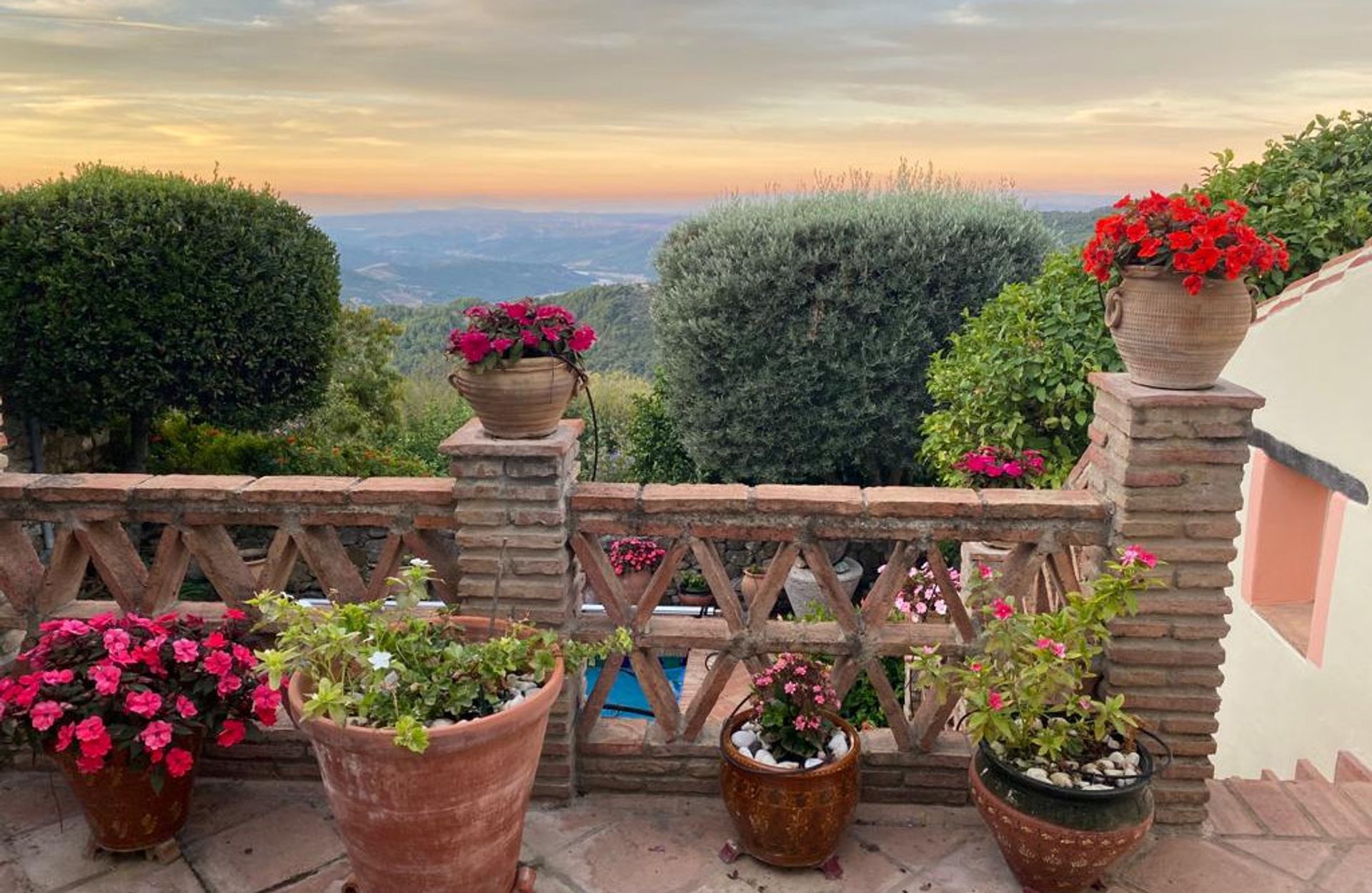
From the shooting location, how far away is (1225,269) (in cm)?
271

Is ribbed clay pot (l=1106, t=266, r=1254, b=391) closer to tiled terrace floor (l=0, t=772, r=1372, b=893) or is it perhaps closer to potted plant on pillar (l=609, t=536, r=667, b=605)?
tiled terrace floor (l=0, t=772, r=1372, b=893)

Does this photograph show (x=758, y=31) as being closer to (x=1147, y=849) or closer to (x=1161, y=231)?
(x=1161, y=231)

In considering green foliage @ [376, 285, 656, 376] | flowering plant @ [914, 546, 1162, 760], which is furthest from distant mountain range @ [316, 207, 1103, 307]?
flowering plant @ [914, 546, 1162, 760]

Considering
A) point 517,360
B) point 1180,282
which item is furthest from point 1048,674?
point 517,360

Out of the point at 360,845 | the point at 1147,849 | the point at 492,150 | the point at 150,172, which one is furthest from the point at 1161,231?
the point at 492,150

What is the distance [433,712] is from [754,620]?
1.13m

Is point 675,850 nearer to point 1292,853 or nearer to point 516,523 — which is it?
point 516,523

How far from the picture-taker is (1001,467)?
212 inches

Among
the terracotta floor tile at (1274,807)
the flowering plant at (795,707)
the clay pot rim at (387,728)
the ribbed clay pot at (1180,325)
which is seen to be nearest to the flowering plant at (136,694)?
the clay pot rim at (387,728)

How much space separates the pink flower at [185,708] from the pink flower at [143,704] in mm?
53

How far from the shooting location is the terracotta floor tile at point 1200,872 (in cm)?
286

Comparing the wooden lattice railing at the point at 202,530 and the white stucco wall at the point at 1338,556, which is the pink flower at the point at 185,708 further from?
the white stucco wall at the point at 1338,556

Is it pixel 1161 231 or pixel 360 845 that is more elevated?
pixel 1161 231

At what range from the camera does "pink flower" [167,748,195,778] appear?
9.23 ft
